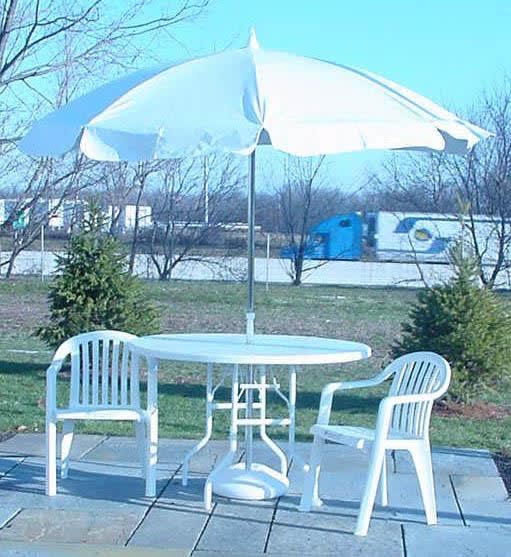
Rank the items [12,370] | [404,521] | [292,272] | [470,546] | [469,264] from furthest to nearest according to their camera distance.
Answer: [292,272] < [12,370] < [469,264] < [404,521] < [470,546]

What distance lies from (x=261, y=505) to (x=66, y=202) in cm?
589

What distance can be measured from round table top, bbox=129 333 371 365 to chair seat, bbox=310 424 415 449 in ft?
1.26

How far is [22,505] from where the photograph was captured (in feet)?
19.6

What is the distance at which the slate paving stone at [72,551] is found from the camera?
16.9 feet

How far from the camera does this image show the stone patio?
531cm

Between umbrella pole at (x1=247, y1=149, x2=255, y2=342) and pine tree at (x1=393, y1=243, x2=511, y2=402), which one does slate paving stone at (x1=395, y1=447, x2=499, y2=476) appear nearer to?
umbrella pole at (x1=247, y1=149, x2=255, y2=342)

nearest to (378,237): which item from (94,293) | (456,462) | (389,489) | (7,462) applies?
(94,293)

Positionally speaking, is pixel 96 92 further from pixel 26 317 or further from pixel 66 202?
pixel 26 317

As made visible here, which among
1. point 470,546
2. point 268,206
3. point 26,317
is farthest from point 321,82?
point 268,206

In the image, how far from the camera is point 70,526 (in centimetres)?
559

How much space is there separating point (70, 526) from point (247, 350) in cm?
134

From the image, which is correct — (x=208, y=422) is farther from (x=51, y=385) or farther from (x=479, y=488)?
(x=479, y=488)

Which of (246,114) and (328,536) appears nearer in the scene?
A: (246,114)

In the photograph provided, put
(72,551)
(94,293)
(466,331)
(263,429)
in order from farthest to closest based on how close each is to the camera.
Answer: (94,293) < (466,331) < (263,429) < (72,551)
